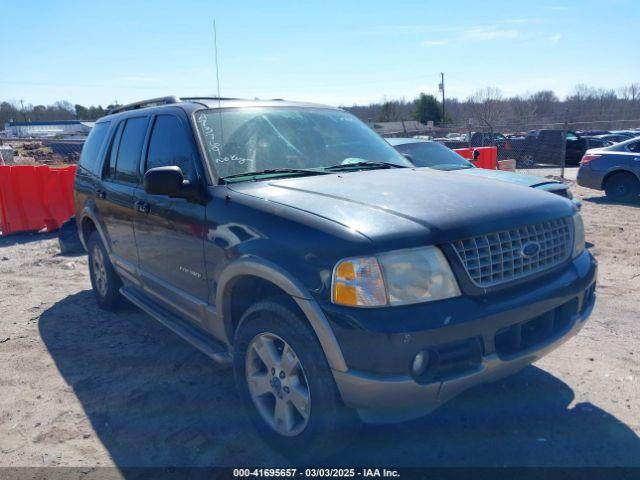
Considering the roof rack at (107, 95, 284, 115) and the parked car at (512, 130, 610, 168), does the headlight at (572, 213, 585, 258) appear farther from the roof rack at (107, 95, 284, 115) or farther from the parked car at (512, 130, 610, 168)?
the parked car at (512, 130, 610, 168)

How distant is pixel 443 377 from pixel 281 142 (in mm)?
2079

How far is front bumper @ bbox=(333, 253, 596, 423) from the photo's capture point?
236cm

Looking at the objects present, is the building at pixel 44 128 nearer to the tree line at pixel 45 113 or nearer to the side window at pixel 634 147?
the tree line at pixel 45 113

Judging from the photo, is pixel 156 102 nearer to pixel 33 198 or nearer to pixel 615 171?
pixel 33 198

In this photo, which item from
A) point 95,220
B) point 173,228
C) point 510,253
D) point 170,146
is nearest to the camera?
point 510,253

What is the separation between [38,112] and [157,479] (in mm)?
128233

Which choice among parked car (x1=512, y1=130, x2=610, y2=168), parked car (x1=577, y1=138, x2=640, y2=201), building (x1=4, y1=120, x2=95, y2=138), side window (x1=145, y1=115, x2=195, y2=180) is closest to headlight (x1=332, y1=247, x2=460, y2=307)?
side window (x1=145, y1=115, x2=195, y2=180)

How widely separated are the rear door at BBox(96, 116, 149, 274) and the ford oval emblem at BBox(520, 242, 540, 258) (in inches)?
119

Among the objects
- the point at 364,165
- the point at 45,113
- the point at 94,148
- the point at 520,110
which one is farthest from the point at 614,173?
the point at 45,113

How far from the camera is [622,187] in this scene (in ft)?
38.7


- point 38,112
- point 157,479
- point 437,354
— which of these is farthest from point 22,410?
point 38,112

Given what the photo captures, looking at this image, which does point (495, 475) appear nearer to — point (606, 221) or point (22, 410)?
point (22, 410)

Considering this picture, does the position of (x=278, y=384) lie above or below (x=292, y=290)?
below

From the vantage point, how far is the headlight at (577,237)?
3.20 m
